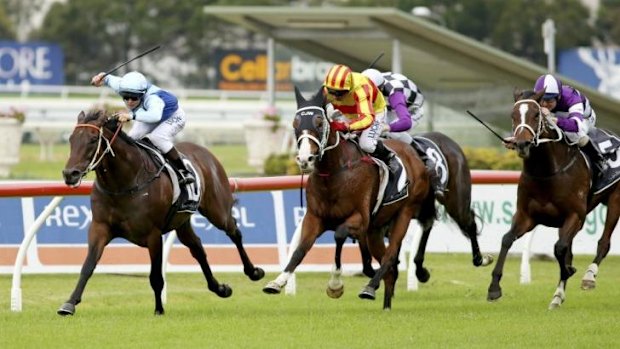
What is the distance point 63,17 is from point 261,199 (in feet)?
133

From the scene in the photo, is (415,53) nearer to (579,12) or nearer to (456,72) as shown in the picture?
(456,72)

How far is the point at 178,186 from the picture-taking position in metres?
10.4

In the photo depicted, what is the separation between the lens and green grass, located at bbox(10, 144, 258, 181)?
74.1 ft

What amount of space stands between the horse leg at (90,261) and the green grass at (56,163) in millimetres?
7817

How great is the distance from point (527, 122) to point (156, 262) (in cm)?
266

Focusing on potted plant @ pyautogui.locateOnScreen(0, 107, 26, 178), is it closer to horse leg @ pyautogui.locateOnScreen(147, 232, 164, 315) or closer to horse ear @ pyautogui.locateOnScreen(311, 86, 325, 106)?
horse leg @ pyautogui.locateOnScreen(147, 232, 164, 315)

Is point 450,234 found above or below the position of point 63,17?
above

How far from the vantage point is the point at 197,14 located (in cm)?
5169

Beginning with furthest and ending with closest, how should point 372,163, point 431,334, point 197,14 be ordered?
point 197,14 → point 372,163 → point 431,334

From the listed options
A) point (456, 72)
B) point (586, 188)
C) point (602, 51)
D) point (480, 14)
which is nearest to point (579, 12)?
point (480, 14)

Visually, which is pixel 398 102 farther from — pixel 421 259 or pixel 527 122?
pixel 421 259

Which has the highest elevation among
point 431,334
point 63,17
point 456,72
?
point 431,334

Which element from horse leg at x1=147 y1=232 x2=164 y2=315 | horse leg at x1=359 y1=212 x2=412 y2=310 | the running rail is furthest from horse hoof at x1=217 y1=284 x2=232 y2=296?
horse leg at x1=359 y1=212 x2=412 y2=310

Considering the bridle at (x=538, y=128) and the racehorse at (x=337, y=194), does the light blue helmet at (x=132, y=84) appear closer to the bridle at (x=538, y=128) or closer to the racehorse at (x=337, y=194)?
the racehorse at (x=337, y=194)
